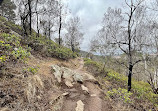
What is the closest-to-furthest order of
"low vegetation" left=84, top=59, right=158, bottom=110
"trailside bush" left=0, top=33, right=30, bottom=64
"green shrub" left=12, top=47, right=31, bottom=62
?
"trailside bush" left=0, top=33, right=30, bottom=64
"green shrub" left=12, top=47, right=31, bottom=62
"low vegetation" left=84, top=59, right=158, bottom=110

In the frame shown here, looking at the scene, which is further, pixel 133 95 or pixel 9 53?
pixel 133 95

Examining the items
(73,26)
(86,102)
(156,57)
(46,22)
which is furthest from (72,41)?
(86,102)

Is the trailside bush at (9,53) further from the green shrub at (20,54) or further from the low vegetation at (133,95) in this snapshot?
the low vegetation at (133,95)

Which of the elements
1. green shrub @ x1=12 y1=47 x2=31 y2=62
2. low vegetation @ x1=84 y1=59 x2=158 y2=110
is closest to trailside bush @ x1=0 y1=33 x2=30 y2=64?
green shrub @ x1=12 y1=47 x2=31 y2=62

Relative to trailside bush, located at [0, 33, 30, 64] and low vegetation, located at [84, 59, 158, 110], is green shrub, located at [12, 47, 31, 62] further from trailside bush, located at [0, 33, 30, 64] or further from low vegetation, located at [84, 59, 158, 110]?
low vegetation, located at [84, 59, 158, 110]

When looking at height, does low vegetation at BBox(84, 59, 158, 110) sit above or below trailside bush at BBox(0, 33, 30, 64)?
below

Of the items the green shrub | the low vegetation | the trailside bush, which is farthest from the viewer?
the low vegetation

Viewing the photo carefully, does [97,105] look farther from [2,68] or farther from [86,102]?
[2,68]

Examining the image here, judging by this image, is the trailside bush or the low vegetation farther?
the low vegetation

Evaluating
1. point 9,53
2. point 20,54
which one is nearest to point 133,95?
point 20,54

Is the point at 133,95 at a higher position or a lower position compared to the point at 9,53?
lower

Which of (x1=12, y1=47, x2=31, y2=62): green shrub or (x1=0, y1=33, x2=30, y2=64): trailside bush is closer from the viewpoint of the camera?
(x1=0, y1=33, x2=30, y2=64): trailside bush

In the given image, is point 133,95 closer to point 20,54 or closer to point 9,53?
point 20,54

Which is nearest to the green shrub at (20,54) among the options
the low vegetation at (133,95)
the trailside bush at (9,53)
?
the trailside bush at (9,53)
